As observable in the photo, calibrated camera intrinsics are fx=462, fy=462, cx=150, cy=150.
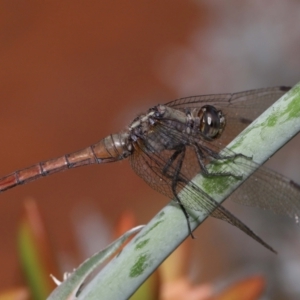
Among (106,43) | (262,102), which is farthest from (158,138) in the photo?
(106,43)

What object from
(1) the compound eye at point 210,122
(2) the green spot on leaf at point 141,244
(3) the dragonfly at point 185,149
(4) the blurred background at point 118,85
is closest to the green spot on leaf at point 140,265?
(2) the green spot on leaf at point 141,244

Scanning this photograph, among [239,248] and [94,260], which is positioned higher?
[239,248]

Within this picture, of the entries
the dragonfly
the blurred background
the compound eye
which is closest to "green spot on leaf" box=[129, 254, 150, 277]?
the dragonfly

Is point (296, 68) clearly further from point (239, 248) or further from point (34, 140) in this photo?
point (34, 140)

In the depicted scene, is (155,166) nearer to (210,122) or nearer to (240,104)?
(210,122)

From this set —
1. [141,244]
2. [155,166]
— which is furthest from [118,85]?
[141,244]

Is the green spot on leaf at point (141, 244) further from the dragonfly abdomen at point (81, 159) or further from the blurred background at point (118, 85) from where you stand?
the blurred background at point (118, 85)
